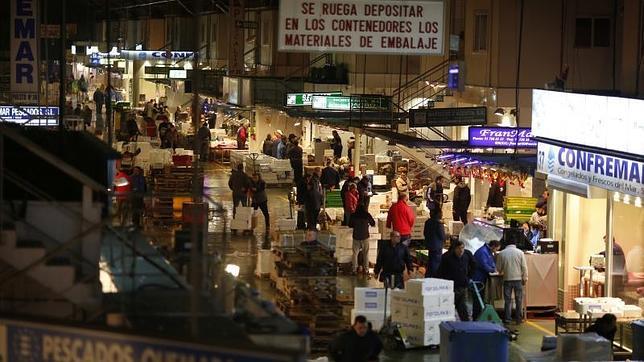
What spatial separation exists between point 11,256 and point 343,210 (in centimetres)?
2192

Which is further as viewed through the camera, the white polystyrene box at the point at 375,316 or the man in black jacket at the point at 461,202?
the man in black jacket at the point at 461,202

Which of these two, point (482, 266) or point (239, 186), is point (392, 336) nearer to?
point (482, 266)

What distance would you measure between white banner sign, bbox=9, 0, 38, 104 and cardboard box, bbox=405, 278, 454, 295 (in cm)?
1203

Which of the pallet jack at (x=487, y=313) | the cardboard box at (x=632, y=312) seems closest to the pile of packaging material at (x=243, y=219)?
the pallet jack at (x=487, y=313)

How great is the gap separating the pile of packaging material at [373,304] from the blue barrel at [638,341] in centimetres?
406

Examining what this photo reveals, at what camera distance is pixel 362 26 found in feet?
64.8

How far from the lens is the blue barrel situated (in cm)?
1859

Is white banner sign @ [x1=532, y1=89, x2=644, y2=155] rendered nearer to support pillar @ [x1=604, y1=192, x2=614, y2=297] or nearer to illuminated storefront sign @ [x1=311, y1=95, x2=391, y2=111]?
support pillar @ [x1=604, y1=192, x2=614, y2=297]

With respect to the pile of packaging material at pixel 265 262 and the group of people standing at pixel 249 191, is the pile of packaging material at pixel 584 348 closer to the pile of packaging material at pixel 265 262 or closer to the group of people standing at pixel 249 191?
the pile of packaging material at pixel 265 262

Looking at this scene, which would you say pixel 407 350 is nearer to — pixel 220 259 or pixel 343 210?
pixel 220 259

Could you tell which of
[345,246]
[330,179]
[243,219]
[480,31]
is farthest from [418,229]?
[330,179]

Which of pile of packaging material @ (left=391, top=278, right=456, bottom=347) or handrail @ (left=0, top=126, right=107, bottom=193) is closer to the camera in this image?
handrail @ (left=0, top=126, right=107, bottom=193)

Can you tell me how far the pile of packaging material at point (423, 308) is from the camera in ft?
68.3

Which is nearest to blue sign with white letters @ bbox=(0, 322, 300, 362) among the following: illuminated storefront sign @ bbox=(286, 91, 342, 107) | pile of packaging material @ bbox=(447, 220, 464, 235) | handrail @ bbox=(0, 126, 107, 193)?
handrail @ bbox=(0, 126, 107, 193)
